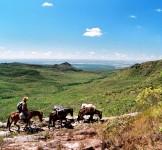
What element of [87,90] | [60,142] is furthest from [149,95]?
[87,90]

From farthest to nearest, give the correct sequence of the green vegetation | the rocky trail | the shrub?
1. the green vegetation
2. the shrub
3. the rocky trail

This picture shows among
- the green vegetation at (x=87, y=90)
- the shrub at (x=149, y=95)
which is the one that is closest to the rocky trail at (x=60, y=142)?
the shrub at (x=149, y=95)

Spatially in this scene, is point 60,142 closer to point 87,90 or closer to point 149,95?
point 149,95

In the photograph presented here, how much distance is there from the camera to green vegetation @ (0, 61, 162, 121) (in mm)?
55350

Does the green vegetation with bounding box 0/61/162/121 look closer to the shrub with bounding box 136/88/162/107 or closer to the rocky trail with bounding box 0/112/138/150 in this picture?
the shrub with bounding box 136/88/162/107

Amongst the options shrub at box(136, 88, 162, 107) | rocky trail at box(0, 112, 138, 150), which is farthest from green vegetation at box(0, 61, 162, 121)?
rocky trail at box(0, 112, 138, 150)

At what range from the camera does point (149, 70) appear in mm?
119000

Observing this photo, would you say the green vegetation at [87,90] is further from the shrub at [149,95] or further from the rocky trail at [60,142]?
the rocky trail at [60,142]

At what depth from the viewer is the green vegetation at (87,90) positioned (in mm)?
55350

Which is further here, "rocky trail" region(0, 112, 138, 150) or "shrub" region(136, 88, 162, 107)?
"shrub" region(136, 88, 162, 107)

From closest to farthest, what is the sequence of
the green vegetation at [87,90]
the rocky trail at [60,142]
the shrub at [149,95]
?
the rocky trail at [60,142] → the shrub at [149,95] → the green vegetation at [87,90]

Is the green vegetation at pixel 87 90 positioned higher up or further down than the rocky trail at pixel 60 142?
further down

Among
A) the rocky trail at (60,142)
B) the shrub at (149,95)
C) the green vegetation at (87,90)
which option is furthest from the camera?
the green vegetation at (87,90)

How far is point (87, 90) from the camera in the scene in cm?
10006
